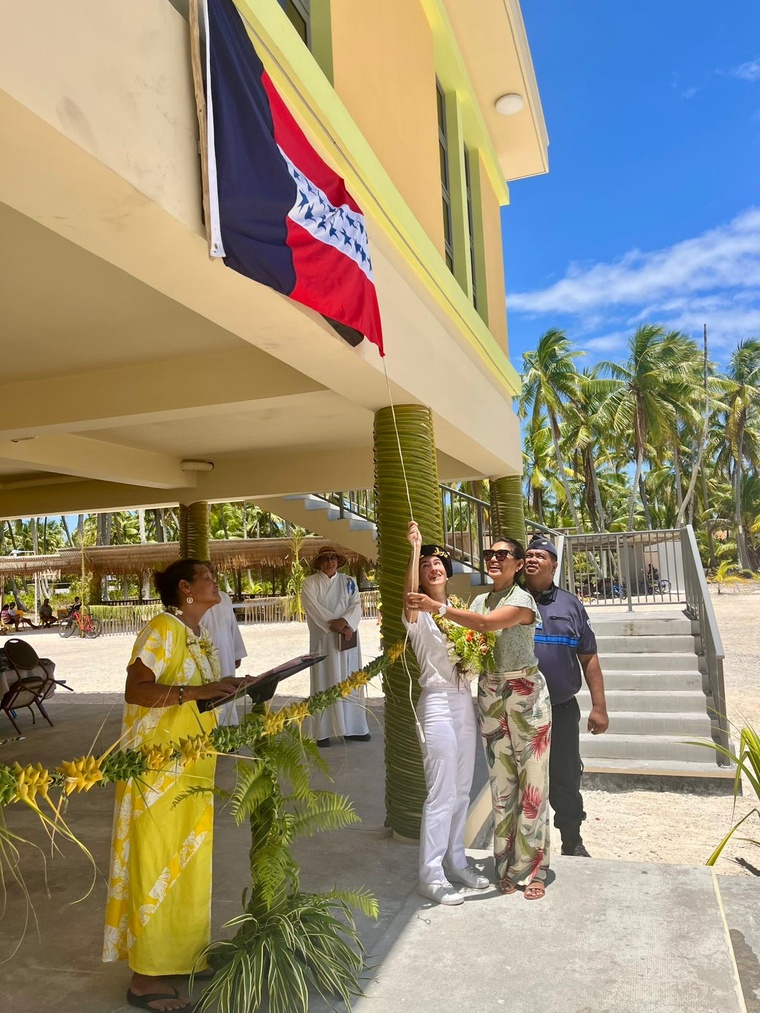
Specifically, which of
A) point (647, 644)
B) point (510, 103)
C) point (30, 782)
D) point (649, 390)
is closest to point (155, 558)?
point (647, 644)

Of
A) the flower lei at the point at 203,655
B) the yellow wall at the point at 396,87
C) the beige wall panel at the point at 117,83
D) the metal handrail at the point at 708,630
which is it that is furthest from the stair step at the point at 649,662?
the beige wall panel at the point at 117,83

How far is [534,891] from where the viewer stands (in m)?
3.98

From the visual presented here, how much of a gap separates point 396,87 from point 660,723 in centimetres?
707

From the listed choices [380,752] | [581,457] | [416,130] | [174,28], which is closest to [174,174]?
[174,28]

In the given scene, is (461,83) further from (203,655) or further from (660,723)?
(203,655)

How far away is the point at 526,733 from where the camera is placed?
4031mm

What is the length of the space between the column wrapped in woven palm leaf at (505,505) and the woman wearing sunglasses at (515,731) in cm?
676

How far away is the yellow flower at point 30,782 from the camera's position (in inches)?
87.7

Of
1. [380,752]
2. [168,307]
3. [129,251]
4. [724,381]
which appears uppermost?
[724,381]

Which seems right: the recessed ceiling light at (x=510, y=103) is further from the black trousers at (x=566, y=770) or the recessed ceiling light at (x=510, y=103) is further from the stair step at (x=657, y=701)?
the black trousers at (x=566, y=770)

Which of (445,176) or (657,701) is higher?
(445,176)

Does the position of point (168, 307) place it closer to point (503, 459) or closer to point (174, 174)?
point (174, 174)

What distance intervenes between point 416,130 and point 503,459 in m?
4.16

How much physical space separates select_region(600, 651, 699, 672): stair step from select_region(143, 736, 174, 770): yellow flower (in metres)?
7.98
